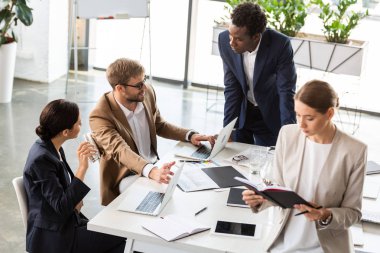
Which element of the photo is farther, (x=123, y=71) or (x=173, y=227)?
(x=123, y=71)

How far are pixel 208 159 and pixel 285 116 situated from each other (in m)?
0.62

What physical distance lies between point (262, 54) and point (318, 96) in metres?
1.42

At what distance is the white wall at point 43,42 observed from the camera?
A: 7.52 metres

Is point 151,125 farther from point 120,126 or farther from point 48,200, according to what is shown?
point 48,200

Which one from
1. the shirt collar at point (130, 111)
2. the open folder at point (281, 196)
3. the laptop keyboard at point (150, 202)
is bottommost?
the laptop keyboard at point (150, 202)

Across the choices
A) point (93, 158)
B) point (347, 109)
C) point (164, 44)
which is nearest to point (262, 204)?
point (93, 158)

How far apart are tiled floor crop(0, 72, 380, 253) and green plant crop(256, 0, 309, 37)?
1117mm

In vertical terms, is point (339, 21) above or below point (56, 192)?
above

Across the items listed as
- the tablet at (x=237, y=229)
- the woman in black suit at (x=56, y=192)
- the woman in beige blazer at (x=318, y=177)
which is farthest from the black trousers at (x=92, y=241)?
the woman in beige blazer at (x=318, y=177)

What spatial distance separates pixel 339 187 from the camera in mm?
2785

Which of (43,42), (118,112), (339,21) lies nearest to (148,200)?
(118,112)

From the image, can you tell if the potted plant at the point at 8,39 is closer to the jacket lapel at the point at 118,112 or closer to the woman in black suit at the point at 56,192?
the jacket lapel at the point at 118,112

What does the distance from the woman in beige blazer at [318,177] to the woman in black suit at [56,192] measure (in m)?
0.89

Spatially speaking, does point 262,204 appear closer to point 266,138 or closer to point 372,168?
point 372,168
